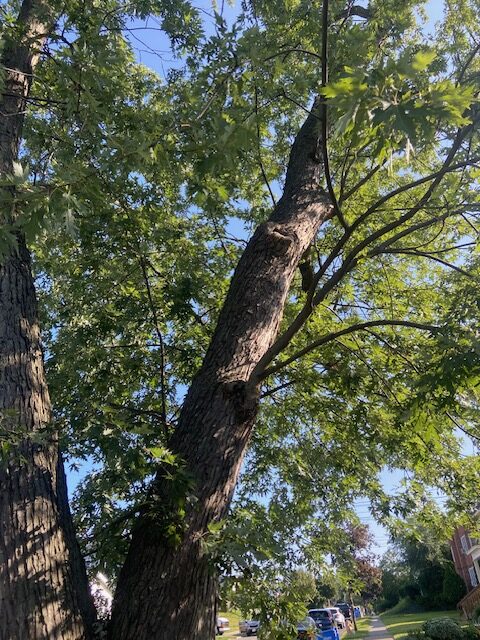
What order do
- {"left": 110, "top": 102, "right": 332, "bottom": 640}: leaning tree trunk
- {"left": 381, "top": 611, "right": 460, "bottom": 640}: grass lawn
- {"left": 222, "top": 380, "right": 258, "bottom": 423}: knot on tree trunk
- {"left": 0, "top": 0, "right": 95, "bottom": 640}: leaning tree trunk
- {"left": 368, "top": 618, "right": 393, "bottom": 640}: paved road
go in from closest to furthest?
{"left": 0, "top": 0, "right": 95, "bottom": 640}: leaning tree trunk → {"left": 110, "top": 102, "right": 332, "bottom": 640}: leaning tree trunk → {"left": 222, "top": 380, "right": 258, "bottom": 423}: knot on tree trunk → {"left": 368, "top": 618, "right": 393, "bottom": 640}: paved road → {"left": 381, "top": 611, "right": 460, "bottom": 640}: grass lawn

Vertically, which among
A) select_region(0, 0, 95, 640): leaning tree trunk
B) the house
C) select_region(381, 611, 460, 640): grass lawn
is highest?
select_region(0, 0, 95, 640): leaning tree trunk

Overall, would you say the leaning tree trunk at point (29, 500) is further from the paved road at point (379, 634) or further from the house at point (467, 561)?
the house at point (467, 561)

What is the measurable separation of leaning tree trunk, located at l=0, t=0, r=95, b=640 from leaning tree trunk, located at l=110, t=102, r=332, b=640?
0.30 meters

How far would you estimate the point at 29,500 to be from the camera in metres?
2.50

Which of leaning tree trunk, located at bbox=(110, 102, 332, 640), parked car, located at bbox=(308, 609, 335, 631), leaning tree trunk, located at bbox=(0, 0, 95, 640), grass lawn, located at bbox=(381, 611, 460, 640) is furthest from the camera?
grass lawn, located at bbox=(381, 611, 460, 640)

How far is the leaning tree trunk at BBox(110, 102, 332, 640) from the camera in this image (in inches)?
100

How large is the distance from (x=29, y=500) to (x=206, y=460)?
0.91m

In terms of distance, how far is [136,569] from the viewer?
2.66 metres

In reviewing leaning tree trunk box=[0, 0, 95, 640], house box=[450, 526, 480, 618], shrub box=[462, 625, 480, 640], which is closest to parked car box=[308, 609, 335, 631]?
house box=[450, 526, 480, 618]

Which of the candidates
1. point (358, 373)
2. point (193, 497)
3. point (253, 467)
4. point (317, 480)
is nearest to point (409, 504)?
point (317, 480)

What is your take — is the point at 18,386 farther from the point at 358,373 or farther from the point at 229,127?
the point at 358,373

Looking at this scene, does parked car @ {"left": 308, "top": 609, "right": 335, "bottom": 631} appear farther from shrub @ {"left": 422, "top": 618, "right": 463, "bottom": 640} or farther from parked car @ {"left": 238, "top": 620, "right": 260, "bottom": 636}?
shrub @ {"left": 422, "top": 618, "right": 463, "bottom": 640}

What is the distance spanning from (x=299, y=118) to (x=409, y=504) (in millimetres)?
4957

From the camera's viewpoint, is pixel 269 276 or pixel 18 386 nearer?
pixel 18 386
